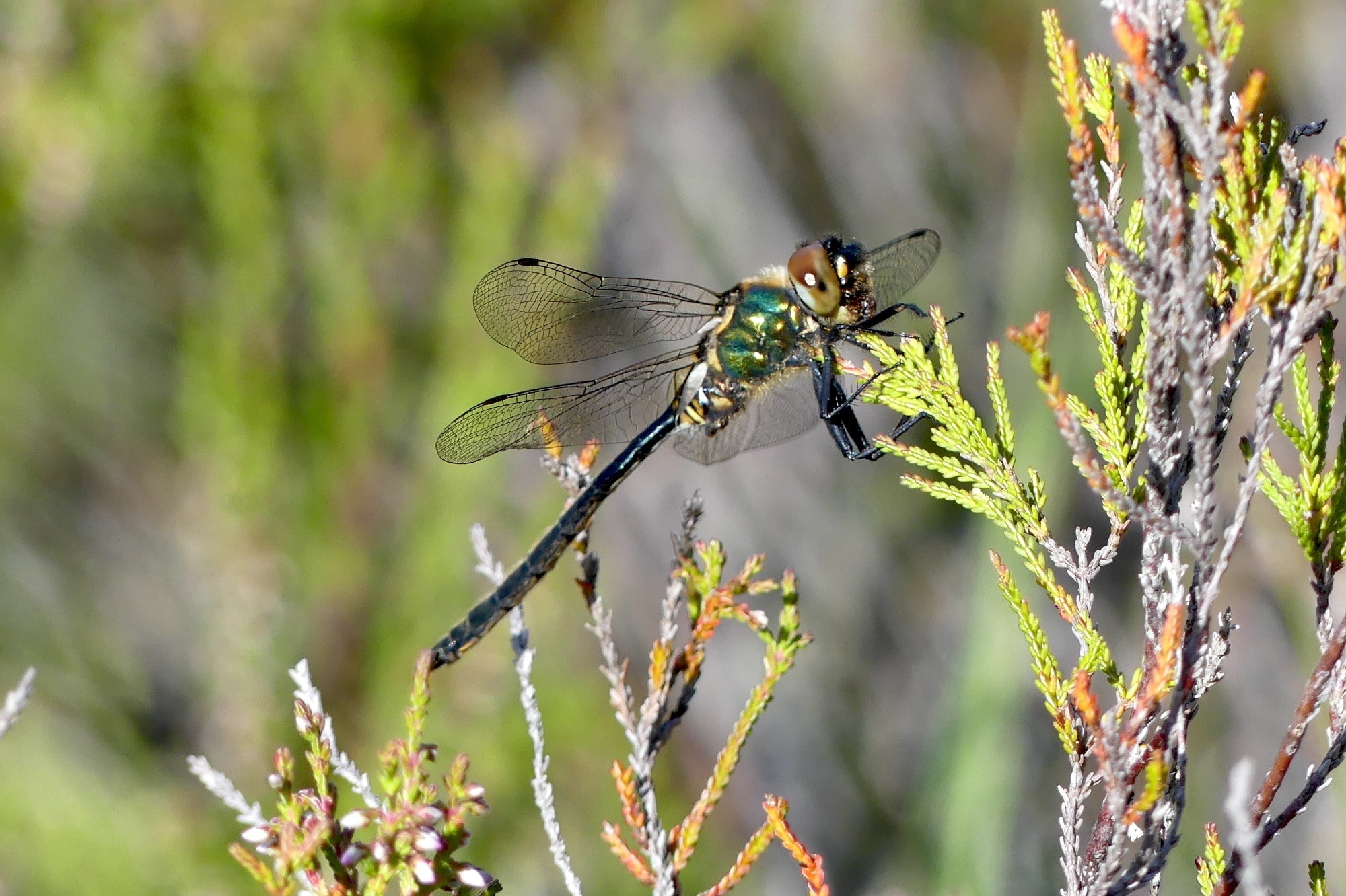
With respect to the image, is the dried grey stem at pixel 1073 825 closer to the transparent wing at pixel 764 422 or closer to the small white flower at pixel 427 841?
the small white flower at pixel 427 841

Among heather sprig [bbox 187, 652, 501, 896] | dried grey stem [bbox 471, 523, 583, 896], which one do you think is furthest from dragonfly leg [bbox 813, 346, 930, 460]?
heather sprig [bbox 187, 652, 501, 896]

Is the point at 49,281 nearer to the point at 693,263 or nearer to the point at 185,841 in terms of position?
the point at 185,841

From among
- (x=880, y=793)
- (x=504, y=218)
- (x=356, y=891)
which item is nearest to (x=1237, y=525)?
(x=356, y=891)

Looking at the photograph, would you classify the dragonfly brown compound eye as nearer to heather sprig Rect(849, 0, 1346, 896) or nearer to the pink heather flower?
heather sprig Rect(849, 0, 1346, 896)

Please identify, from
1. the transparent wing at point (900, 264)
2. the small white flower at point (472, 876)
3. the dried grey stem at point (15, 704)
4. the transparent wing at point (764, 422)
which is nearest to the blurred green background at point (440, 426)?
the transparent wing at point (764, 422)

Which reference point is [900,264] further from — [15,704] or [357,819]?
[15,704]

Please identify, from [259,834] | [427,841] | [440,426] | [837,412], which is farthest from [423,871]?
[440,426]
